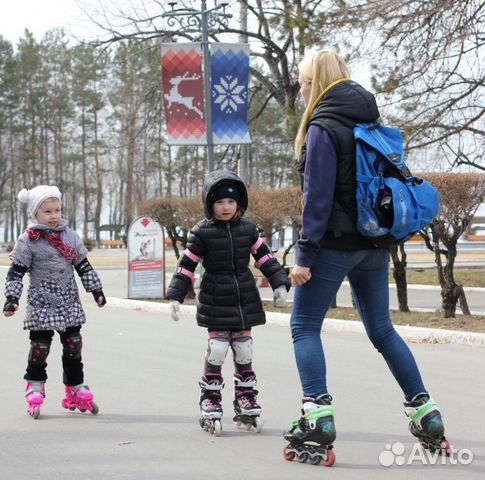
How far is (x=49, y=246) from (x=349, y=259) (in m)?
2.43

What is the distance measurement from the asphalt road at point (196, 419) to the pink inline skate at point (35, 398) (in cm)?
7

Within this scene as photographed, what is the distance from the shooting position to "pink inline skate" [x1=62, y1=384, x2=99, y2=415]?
6.73m

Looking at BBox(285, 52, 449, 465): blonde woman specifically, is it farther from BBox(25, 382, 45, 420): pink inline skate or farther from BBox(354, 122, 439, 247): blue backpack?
BBox(25, 382, 45, 420): pink inline skate

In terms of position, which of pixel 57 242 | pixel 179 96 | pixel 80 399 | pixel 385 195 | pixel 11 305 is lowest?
pixel 80 399

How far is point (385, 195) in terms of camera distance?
499 cm

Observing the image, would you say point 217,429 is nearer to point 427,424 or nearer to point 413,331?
point 427,424

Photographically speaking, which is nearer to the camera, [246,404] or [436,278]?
[246,404]

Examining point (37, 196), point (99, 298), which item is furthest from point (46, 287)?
point (37, 196)

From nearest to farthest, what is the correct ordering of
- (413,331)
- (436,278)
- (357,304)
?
→ (357,304), (413,331), (436,278)

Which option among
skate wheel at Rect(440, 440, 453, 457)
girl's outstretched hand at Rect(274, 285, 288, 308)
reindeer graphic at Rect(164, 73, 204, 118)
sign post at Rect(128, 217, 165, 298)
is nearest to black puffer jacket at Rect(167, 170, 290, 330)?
girl's outstretched hand at Rect(274, 285, 288, 308)

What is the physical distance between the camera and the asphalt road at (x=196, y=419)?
510 centimetres

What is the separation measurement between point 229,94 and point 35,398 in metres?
11.7

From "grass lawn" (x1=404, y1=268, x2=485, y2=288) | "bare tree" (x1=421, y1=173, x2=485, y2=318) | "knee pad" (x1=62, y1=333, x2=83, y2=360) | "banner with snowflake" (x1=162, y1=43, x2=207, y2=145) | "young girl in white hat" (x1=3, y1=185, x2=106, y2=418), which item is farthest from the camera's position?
"grass lawn" (x1=404, y1=268, x2=485, y2=288)

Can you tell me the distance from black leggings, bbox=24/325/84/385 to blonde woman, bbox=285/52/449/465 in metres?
2.07
